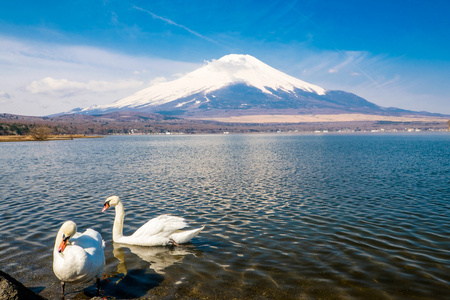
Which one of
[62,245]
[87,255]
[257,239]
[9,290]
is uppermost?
[62,245]

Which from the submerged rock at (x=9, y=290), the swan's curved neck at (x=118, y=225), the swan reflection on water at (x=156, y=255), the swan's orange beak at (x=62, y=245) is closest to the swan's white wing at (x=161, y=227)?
the swan reflection on water at (x=156, y=255)

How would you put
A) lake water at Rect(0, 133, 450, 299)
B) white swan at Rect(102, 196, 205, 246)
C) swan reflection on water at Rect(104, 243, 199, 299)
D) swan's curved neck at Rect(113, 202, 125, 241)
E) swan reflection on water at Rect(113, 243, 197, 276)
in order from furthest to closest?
swan's curved neck at Rect(113, 202, 125, 241)
white swan at Rect(102, 196, 205, 246)
swan reflection on water at Rect(113, 243, 197, 276)
lake water at Rect(0, 133, 450, 299)
swan reflection on water at Rect(104, 243, 199, 299)

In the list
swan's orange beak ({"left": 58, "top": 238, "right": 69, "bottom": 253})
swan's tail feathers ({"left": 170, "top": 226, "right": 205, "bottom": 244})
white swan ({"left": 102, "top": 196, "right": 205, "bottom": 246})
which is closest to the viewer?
swan's orange beak ({"left": 58, "top": 238, "right": 69, "bottom": 253})

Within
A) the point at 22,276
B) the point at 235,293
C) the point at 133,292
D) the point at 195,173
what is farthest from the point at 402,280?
the point at 195,173

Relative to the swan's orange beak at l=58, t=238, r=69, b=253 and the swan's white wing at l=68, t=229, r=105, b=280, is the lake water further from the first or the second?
the swan's orange beak at l=58, t=238, r=69, b=253

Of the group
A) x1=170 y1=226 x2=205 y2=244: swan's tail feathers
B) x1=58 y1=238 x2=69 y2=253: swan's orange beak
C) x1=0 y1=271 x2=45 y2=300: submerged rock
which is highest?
x1=58 y1=238 x2=69 y2=253: swan's orange beak

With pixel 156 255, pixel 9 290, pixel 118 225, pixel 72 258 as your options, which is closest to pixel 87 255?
pixel 72 258

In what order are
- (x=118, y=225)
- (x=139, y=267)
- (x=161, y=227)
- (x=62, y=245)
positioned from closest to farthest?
(x=62, y=245)
(x=139, y=267)
(x=161, y=227)
(x=118, y=225)

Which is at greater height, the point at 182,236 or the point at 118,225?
the point at 118,225

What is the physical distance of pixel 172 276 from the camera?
34.5 ft

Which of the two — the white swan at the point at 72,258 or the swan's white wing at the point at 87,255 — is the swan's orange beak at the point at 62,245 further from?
the swan's white wing at the point at 87,255

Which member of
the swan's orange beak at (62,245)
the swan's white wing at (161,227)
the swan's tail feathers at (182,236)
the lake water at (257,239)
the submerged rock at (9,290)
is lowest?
the lake water at (257,239)

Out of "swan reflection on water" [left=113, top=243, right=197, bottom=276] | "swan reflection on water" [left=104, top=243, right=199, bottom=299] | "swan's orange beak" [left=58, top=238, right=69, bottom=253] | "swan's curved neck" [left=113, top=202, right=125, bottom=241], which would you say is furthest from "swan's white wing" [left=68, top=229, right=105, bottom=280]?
"swan's curved neck" [left=113, top=202, right=125, bottom=241]

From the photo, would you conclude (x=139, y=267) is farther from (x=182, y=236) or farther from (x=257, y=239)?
(x=257, y=239)
